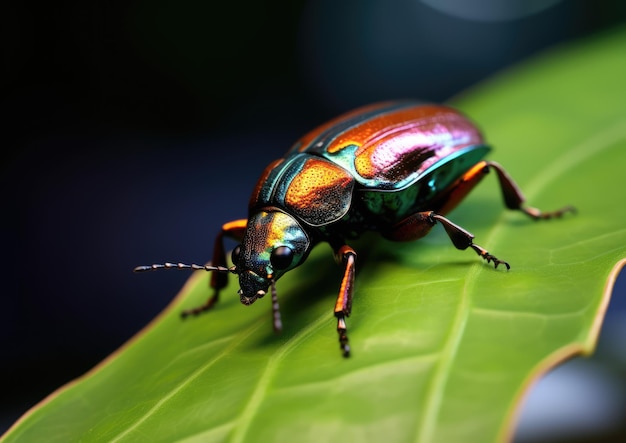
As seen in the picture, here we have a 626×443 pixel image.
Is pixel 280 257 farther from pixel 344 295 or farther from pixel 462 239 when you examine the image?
pixel 462 239

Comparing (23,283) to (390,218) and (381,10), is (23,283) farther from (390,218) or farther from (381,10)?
A: (381,10)

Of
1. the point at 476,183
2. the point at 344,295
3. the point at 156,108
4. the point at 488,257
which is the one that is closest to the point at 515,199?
the point at 476,183

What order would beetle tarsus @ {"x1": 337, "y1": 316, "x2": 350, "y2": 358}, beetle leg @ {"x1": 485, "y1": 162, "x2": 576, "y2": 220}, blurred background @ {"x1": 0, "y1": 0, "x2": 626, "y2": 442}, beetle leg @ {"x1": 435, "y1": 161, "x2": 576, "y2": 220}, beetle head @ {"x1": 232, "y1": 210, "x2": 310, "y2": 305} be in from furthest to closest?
1. blurred background @ {"x1": 0, "y1": 0, "x2": 626, "y2": 442}
2. beetle leg @ {"x1": 435, "y1": 161, "x2": 576, "y2": 220}
3. beetle leg @ {"x1": 485, "y1": 162, "x2": 576, "y2": 220}
4. beetle head @ {"x1": 232, "y1": 210, "x2": 310, "y2": 305}
5. beetle tarsus @ {"x1": 337, "y1": 316, "x2": 350, "y2": 358}

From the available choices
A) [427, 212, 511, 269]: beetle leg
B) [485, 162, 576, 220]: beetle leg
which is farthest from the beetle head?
[485, 162, 576, 220]: beetle leg

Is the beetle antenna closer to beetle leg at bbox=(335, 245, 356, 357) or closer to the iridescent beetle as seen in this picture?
the iridescent beetle

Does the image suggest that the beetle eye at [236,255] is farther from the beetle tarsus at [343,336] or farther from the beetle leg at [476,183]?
the beetle leg at [476,183]
